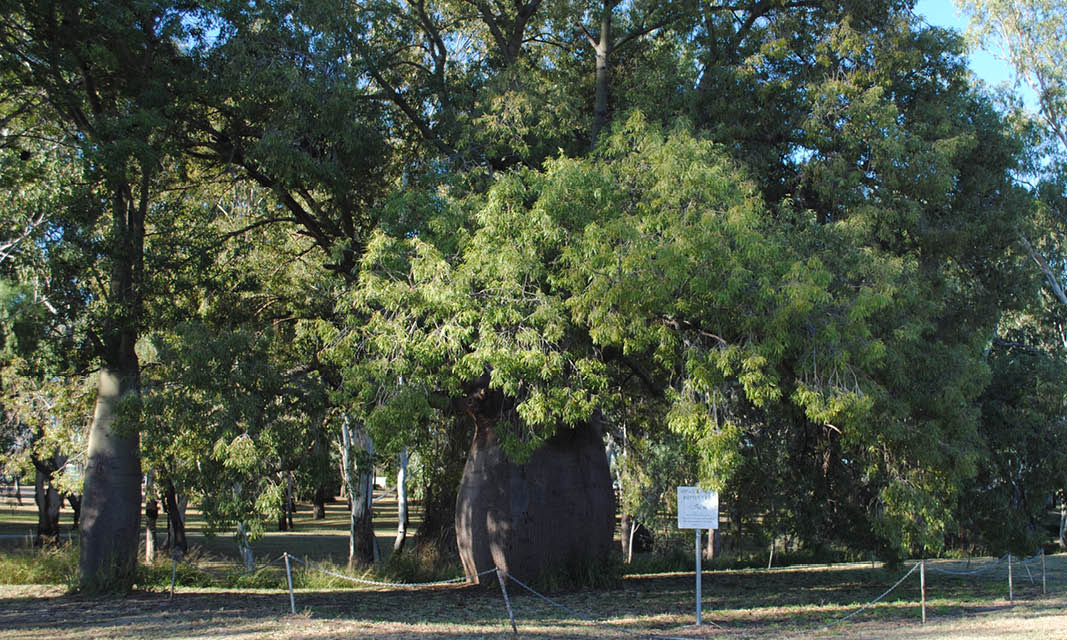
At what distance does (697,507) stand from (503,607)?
3.97 m

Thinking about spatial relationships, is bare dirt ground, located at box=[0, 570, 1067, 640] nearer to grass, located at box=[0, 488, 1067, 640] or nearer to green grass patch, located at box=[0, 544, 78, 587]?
grass, located at box=[0, 488, 1067, 640]

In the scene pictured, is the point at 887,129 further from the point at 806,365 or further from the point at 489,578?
the point at 489,578

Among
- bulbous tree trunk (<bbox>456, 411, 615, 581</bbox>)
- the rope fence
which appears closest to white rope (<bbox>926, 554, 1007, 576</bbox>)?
the rope fence

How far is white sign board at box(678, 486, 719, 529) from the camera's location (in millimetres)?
12173

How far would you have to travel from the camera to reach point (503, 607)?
46.9 ft

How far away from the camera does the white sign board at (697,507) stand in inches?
479

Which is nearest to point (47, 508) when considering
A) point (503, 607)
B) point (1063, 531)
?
point (503, 607)

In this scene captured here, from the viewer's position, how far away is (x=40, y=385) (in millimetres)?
20812

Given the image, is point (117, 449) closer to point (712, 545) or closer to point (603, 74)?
point (603, 74)

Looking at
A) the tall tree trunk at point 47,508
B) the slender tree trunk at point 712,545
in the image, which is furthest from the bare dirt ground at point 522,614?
the slender tree trunk at point 712,545

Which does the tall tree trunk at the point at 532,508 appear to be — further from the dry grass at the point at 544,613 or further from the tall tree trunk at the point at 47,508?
the tall tree trunk at the point at 47,508

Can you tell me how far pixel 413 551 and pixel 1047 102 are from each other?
23.9 meters

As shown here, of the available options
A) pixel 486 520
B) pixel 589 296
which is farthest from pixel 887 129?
pixel 486 520

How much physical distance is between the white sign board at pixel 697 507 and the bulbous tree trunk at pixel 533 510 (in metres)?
4.69
